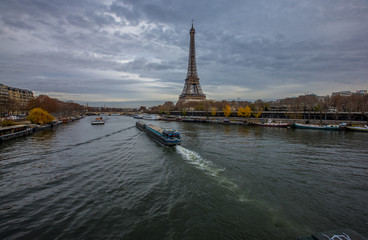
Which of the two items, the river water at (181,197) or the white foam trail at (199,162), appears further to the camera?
the white foam trail at (199,162)

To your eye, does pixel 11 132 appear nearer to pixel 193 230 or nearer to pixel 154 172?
pixel 154 172

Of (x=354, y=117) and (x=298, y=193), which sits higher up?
(x=354, y=117)

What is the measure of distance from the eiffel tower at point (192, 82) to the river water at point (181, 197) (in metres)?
110

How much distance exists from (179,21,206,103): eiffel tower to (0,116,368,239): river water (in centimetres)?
11013

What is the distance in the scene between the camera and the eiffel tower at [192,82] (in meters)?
121

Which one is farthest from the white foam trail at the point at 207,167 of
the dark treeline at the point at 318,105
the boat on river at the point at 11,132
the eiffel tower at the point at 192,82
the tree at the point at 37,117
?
the eiffel tower at the point at 192,82

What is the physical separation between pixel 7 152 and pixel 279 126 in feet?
211

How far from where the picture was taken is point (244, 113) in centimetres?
8700

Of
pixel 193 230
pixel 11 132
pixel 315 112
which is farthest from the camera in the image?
pixel 315 112

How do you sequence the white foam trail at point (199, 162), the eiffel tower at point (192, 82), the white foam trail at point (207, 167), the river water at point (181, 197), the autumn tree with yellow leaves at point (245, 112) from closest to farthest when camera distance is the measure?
the river water at point (181, 197) < the white foam trail at point (207, 167) < the white foam trail at point (199, 162) < the autumn tree with yellow leaves at point (245, 112) < the eiffel tower at point (192, 82)

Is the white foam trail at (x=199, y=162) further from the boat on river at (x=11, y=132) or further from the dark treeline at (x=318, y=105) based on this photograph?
the dark treeline at (x=318, y=105)

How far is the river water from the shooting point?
9.30 m

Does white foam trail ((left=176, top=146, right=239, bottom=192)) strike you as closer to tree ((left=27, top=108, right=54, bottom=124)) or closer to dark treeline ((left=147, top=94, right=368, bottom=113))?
tree ((left=27, top=108, right=54, bottom=124))

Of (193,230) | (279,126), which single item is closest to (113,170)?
(193,230)
